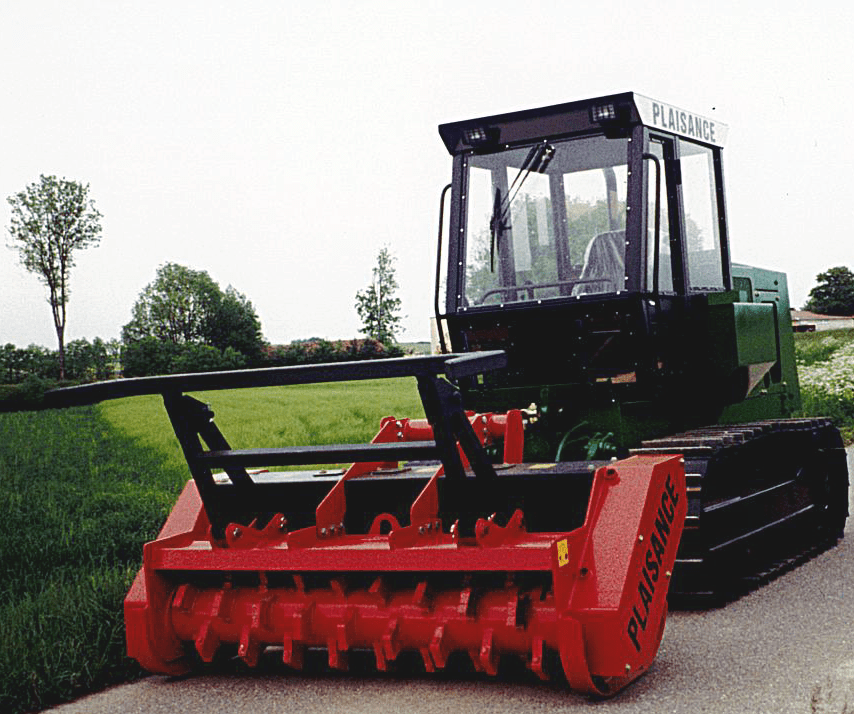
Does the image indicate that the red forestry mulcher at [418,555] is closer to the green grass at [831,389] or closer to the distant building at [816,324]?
the green grass at [831,389]

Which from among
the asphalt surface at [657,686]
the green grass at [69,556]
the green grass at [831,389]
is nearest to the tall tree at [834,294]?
the green grass at [831,389]

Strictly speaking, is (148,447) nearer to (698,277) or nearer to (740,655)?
(698,277)

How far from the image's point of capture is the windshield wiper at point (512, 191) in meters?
7.79

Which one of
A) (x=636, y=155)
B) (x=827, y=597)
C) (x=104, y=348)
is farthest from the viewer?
(x=104, y=348)

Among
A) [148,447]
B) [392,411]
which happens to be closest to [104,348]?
[392,411]

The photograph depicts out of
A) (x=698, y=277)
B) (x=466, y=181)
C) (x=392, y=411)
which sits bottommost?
(x=392, y=411)

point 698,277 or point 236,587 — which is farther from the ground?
point 698,277

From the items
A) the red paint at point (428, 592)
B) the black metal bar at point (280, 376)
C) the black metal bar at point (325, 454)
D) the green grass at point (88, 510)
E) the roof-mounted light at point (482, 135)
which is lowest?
the green grass at point (88, 510)

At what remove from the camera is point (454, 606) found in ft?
17.2

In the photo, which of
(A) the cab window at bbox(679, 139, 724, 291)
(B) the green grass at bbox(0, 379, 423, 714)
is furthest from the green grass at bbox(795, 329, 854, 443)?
(A) the cab window at bbox(679, 139, 724, 291)

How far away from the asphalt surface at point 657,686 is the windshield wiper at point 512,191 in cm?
267

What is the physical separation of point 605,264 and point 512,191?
0.82 meters

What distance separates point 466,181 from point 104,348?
36.7 metres

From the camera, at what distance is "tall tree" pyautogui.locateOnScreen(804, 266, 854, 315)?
89.0m
